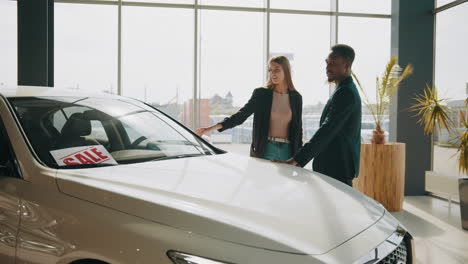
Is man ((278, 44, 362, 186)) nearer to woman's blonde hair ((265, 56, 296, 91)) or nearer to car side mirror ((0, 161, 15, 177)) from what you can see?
woman's blonde hair ((265, 56, 296, 91))

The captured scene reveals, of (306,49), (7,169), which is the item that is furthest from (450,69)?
(7,169)

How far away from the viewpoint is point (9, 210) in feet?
4.42

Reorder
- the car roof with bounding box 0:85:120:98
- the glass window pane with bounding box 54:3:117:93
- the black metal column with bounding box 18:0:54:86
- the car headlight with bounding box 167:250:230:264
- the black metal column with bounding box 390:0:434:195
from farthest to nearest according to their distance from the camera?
the glass window pane with bounding box 54:3:117:93, the black metal column with bounding box 390:0:434:195, the black metal column with bounding box 18:0:54:86, the car roof with bounding box 0:85:120:98, the car headlight with bounding box 167:250:230:264

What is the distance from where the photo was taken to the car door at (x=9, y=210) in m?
1.32

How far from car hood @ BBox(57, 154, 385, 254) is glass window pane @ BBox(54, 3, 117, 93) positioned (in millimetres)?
4640

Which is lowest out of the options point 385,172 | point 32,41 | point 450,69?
point 385,172

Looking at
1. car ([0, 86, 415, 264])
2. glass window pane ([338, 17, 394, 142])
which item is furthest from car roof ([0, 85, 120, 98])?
glass window pane ([338, 17, 394, 142])

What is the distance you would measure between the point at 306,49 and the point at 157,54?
2288 millimetres

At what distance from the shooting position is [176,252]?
3.39 ft

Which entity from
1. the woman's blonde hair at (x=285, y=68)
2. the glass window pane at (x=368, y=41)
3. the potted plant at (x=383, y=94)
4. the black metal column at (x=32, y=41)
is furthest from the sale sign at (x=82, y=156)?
the glass window pane at (x=368, y=41)

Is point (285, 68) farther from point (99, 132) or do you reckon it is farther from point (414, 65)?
point (414, 65)

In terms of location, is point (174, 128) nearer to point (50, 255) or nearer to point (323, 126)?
point (323, 126)

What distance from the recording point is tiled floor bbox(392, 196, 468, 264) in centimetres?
321

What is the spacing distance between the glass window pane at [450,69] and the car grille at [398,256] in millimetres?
4414
